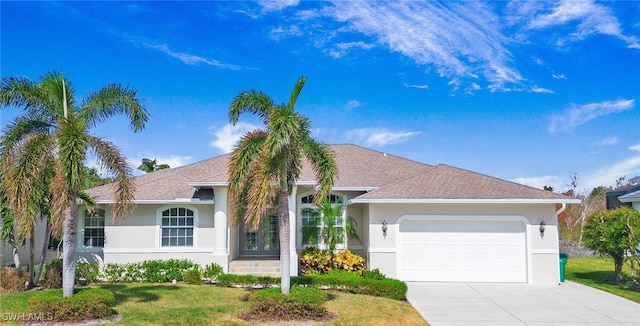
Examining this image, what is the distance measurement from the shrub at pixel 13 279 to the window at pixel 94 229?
2732 millimetres

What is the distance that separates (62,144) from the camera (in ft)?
30.4

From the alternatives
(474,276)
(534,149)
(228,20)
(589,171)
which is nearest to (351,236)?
(474,276)

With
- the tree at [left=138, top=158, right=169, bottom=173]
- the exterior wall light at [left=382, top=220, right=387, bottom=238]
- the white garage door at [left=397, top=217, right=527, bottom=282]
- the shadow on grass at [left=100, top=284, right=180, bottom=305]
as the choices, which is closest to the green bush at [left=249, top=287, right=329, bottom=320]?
the shadow on grass at [left=100, top=284, right=180, bottom=305]

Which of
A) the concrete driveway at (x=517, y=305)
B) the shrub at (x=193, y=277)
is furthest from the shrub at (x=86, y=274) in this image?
the concrete driveway at (x=517, y=305)

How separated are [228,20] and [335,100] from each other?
697cm

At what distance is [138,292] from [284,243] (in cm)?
555

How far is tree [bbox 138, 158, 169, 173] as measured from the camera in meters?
36.7

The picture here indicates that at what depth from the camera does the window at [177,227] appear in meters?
16.4

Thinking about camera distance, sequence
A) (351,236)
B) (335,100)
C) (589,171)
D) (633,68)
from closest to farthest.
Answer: (351,236) → (633,68) → (335,100) → (589,171)

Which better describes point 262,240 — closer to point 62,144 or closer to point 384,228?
point 384,228

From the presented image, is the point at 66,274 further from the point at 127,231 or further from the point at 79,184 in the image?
the point at 127,231

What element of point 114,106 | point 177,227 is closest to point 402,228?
point 177,227

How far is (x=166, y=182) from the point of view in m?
17.7

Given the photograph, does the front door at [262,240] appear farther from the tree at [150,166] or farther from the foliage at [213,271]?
the tree at [150,166]
